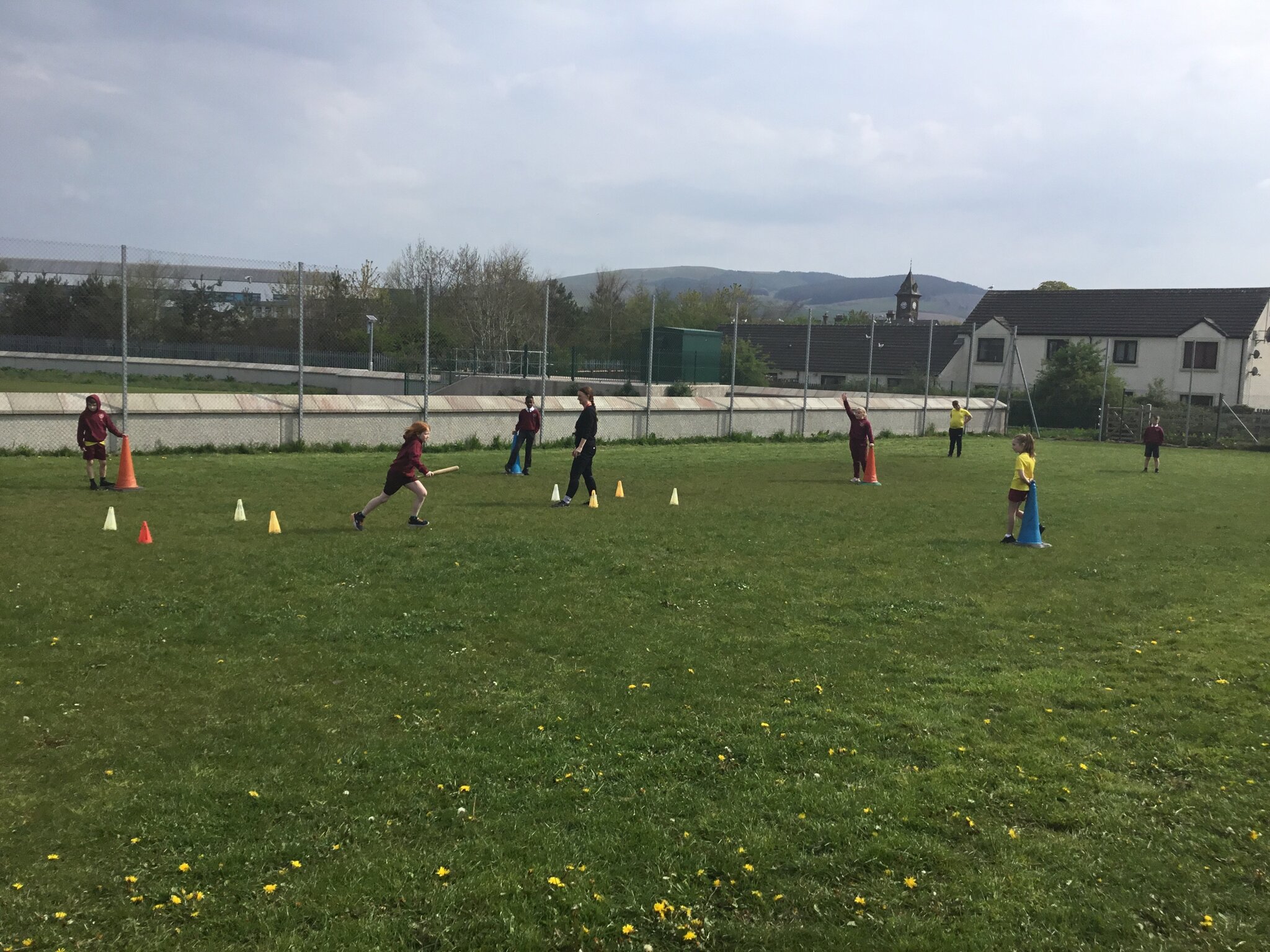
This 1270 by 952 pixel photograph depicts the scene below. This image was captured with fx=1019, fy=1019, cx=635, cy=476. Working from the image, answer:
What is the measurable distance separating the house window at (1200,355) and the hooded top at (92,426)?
52682 mm

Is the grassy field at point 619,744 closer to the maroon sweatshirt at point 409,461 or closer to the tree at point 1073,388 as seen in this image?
the maroon sweatshirt at point 409,461

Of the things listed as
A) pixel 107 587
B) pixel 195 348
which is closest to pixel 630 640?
pixel 107 587

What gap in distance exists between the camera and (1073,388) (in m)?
43.8

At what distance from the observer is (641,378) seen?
116ft

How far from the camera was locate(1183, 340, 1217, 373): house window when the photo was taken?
2090 inches

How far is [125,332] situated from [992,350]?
51.6 meters

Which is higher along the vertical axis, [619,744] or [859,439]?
[859,439]

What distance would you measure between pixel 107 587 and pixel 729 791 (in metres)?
6.61

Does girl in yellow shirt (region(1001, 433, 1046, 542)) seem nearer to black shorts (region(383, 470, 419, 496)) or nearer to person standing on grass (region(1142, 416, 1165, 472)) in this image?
black shorts (region(383, 470, 419, 496))

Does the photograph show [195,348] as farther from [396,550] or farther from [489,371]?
[396,550]

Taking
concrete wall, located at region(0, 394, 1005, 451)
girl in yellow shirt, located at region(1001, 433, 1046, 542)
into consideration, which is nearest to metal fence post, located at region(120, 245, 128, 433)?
concrete wall, located at region(0, 394, 1005, 451)

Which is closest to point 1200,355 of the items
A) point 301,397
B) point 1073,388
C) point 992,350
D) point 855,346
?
point 992,350

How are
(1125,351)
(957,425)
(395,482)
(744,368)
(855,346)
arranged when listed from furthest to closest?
(855,346)
(1125,351)
(744,368)
(957,425)
(395,482)

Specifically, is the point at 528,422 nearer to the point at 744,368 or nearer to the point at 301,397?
the point at 301,397
